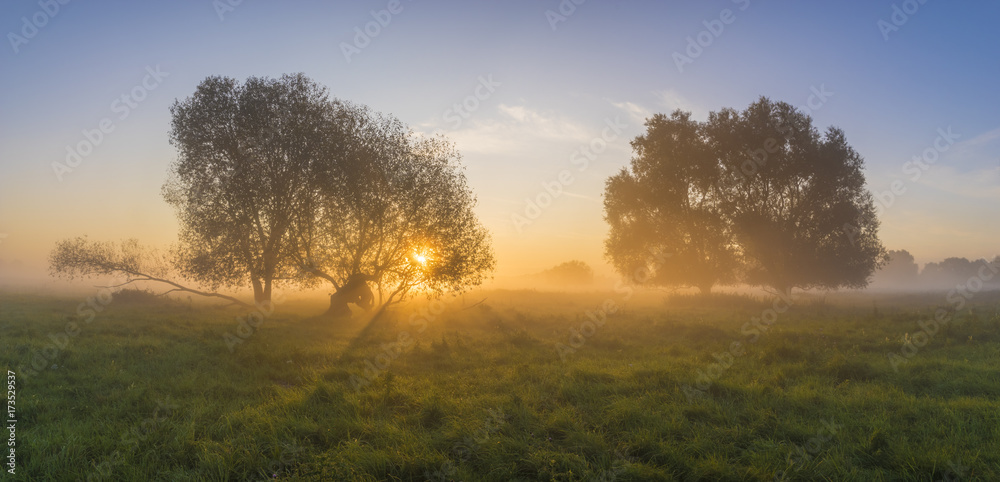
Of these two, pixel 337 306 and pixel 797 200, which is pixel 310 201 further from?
pixel 797 200

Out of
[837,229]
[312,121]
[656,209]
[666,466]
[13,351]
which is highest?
[312,121]

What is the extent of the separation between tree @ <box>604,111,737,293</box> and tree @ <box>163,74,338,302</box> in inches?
1000

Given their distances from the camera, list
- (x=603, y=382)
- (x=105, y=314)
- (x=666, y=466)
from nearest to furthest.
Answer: (x=666, y=466)
(x=603, y=382)
(x=105, y=314)

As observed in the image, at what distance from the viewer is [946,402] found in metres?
8.54

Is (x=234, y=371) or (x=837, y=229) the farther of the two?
(x=837, y=229)

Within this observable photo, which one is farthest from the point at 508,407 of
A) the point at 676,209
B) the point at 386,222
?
the point at 676,209

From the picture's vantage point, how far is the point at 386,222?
79.4 ft

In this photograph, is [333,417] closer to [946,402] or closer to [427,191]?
[946,402]

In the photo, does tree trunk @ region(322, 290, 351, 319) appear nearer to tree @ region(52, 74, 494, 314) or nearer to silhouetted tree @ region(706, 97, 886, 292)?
tree @ region(52, 74, 494, 314)

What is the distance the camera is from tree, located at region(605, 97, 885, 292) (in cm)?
3181

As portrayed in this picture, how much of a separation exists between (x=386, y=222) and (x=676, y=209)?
2393cm

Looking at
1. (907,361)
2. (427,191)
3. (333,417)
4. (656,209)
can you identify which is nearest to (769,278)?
(656,209)

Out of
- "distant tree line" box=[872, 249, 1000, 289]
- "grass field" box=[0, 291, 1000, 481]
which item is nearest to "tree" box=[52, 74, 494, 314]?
"grass field" box=[0, 291, 1000, 481]

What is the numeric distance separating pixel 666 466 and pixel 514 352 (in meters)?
8.79
